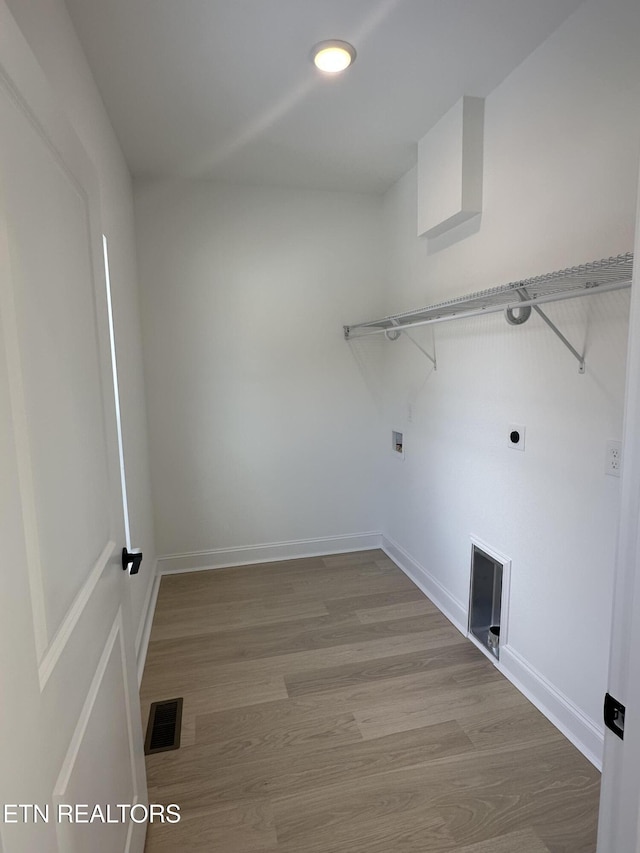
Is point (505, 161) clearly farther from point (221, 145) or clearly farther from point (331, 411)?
point (331, 411)

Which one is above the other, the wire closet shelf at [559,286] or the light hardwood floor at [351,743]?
the wire closet shelf at [559,286]

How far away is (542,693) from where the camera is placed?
193cm

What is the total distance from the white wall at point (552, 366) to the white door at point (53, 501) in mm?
1549

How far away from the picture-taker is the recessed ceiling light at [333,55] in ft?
5.53

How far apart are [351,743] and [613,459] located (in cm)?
141

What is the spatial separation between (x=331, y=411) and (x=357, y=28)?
7.03ft

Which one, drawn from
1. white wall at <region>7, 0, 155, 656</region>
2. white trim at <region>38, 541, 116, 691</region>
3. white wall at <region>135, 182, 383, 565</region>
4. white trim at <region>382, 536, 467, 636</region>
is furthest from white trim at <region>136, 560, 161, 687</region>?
white trim at <region>382, 536, 467, 636</region>

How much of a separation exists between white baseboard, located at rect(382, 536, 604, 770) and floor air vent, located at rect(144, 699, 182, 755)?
145 cm

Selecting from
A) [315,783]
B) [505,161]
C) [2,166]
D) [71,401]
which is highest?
[505,161]

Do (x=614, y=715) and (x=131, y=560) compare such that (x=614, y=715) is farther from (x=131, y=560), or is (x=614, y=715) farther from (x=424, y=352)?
(x=424, y=352)

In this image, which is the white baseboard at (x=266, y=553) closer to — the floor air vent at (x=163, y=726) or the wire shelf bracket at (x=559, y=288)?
the floor air vent at (x=163, y=726)

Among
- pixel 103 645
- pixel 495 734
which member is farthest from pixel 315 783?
pixel 103 645

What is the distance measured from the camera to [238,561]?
333 cm

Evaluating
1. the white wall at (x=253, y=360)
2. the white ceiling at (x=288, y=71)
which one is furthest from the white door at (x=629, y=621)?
the white wall at (x=253, y=360)
